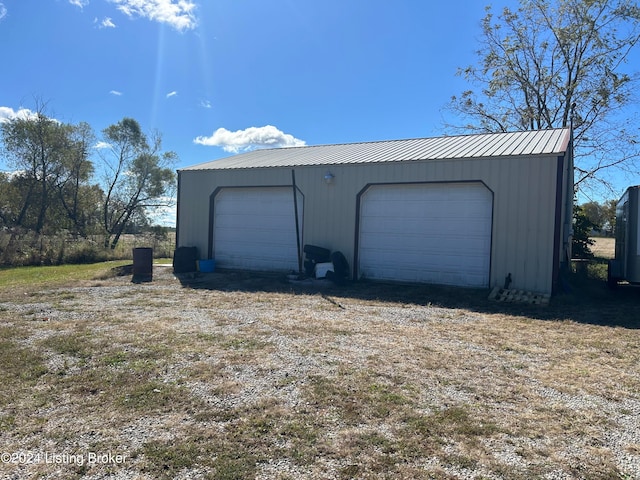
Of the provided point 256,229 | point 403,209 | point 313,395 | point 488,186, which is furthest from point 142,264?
point 313,395

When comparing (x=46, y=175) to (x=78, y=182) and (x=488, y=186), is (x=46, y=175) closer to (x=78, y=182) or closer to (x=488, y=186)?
(x=78, y=182)

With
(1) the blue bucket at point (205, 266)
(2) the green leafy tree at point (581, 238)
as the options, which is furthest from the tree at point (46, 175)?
(2) the green leafy tree at point (581, 238)

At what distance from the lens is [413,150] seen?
11109 millimetres

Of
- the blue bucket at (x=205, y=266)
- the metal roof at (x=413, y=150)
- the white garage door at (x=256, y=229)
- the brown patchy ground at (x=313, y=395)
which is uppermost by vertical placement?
the metal roof at (x=413, y=150)

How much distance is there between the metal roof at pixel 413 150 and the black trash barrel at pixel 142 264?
11.0 ft

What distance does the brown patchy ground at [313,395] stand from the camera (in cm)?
241

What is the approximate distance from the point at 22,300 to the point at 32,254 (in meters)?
9.42

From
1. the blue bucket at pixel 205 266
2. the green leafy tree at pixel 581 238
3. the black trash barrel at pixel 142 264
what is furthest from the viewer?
the green leafy tree at pixel 581 238

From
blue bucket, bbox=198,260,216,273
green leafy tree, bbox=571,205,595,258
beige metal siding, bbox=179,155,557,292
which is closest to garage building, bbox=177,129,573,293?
beige metal siding, bbox=179,155,557,292

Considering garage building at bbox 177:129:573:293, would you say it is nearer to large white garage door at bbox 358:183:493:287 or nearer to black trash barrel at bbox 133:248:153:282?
large white garage door at bbox 358:183:493:287

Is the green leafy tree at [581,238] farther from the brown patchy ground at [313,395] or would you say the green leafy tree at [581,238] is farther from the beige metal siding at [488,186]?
the brown patchy ground at [313,395]

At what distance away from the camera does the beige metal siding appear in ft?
27.7

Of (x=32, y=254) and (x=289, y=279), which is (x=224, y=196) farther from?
(x=32, y=254)

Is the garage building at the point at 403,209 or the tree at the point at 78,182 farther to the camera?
the tree at the point at 78,182
